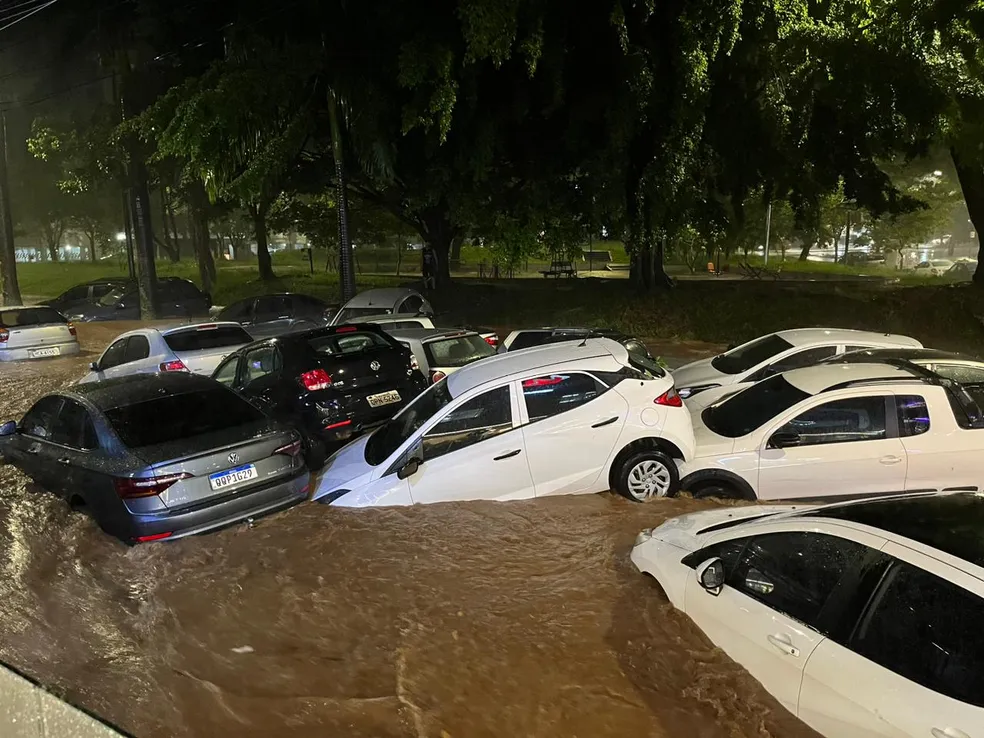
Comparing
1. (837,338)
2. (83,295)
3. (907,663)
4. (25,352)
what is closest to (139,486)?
(907,663)

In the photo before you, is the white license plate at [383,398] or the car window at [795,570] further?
the white license plate at [383,398]

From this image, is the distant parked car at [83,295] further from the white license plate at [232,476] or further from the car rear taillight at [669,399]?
the car rear taillight at [669,399]

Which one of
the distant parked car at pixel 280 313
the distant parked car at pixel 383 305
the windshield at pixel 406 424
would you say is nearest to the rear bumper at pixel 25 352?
the distant parked car at pixel 280 313


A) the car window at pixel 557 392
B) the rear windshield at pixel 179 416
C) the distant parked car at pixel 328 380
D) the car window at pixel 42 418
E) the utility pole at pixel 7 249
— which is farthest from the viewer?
the utility pole at pixel 7 249

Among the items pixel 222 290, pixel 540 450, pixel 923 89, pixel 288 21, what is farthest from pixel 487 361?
pixel 222 290

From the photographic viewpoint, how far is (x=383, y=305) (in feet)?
52.7

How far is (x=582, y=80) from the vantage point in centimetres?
1588

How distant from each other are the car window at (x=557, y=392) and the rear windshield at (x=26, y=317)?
13.9 meters

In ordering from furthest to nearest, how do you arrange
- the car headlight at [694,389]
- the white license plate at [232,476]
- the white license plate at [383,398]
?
the car headlight at [694,389]
the white license plate at [383,398]
the white license plate at [232,476]

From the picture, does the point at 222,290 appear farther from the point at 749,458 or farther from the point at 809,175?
the point at 749,458

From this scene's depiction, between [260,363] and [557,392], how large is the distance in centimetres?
418

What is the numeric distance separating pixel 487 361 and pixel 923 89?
12.8 m

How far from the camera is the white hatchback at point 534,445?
20.9 ft

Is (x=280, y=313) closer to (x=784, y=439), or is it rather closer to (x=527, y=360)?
(x=527, y=360)
